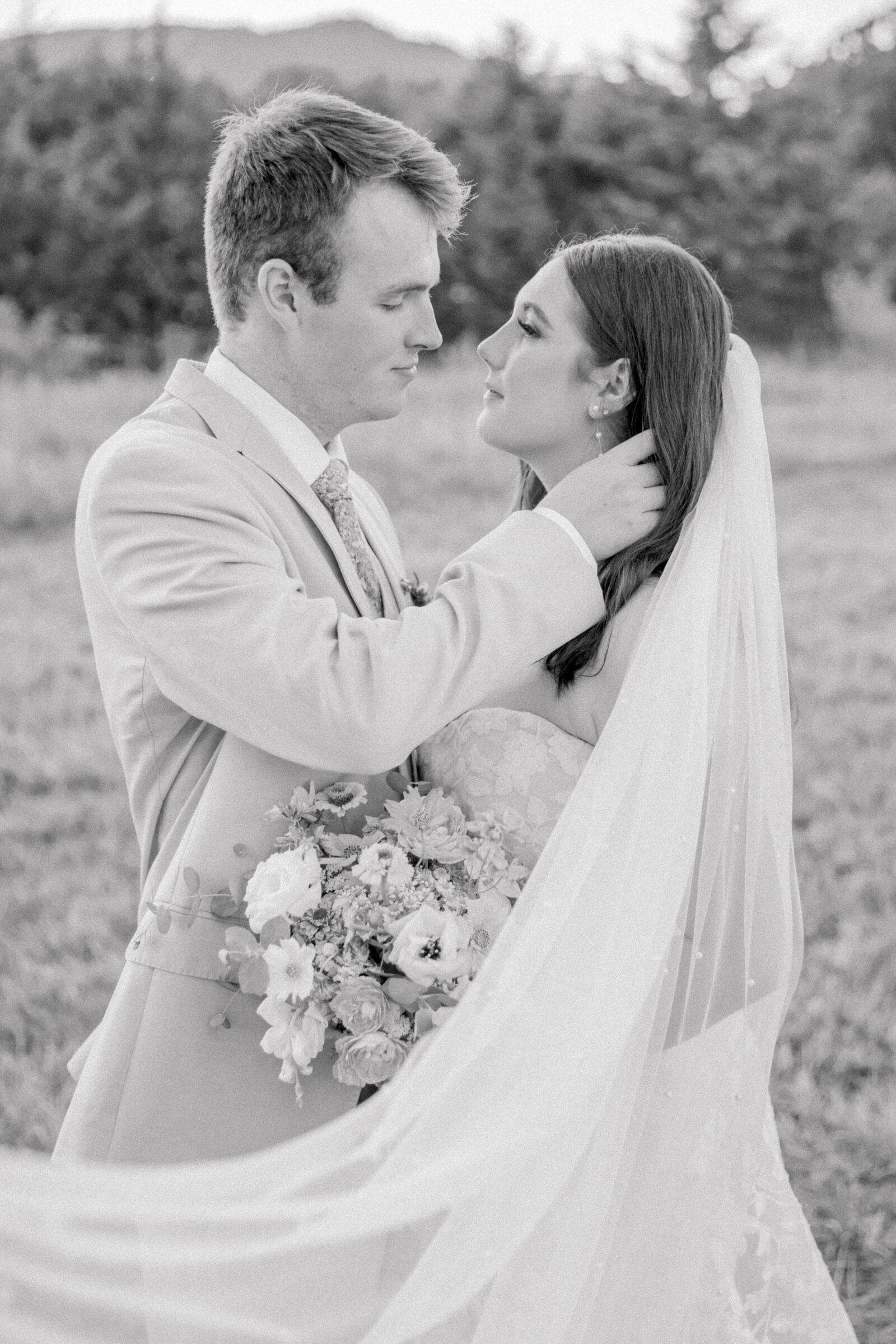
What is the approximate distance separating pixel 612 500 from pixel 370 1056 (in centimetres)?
107

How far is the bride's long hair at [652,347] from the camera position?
2760mm

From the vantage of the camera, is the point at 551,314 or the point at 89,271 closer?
the point at 551,314

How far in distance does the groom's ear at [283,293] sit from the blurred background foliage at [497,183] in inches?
817

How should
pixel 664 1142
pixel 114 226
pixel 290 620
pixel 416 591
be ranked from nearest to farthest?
pixel 290 620 → pixel 664 1142 → pixel 416 591 → pixel 114 226

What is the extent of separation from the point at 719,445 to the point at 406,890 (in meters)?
1.18

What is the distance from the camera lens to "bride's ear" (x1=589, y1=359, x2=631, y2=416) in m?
2.88

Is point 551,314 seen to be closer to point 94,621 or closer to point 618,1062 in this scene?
point 94,621

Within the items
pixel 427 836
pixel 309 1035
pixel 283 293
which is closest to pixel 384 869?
pixel 427 836

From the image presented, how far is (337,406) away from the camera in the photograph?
2.75 meters

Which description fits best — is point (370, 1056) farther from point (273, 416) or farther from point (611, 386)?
point (611, 386)

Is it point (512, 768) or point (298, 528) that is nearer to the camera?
point (298, 528)

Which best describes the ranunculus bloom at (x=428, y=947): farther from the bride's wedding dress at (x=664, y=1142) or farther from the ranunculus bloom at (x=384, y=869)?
the bride's wedding dress at (x=664, y=1142)

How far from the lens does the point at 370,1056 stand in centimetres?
222

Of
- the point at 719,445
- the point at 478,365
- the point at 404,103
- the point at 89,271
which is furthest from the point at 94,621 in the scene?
the point at 404,103
